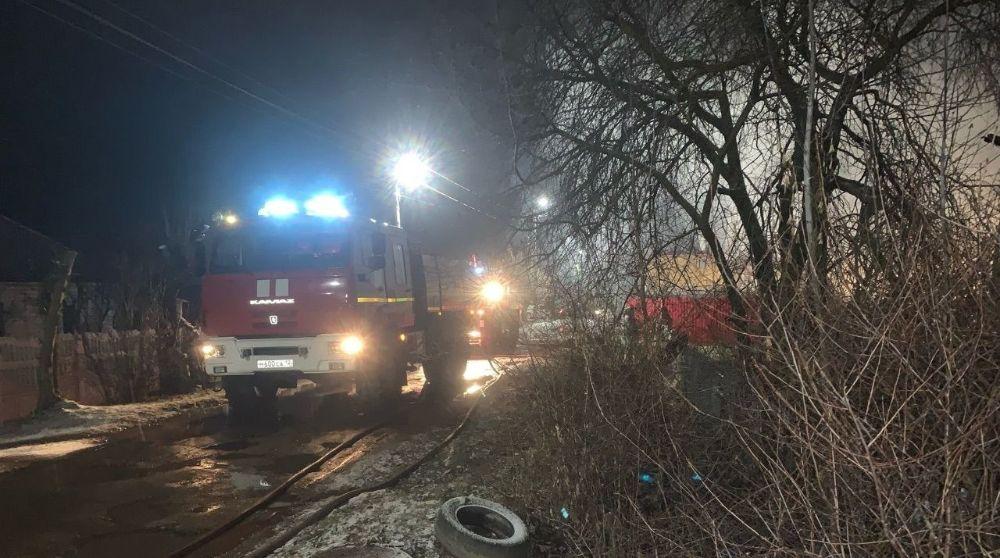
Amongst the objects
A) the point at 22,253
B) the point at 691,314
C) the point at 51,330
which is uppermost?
the point at 22,253

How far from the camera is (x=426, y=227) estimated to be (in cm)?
4072

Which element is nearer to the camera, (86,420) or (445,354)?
(86,420)

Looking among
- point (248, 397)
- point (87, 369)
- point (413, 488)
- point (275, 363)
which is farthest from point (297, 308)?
point (87, 369)

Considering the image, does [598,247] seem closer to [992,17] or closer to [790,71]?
[790,71]

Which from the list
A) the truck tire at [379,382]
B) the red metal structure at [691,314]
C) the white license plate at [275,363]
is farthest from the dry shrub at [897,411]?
the white license plate at [275,363]

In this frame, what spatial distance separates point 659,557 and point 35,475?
6768 mm

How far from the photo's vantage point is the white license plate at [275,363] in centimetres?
890

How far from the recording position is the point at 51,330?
9750mm

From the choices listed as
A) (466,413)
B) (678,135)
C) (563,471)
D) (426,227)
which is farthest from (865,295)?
(426,227)

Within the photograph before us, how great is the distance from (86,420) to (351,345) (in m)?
4.43

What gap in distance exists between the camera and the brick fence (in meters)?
9.23

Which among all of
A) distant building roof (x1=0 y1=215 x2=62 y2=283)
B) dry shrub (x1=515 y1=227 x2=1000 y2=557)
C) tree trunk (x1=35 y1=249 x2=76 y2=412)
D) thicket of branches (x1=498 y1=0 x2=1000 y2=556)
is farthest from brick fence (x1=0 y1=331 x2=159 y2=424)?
dry shrub (x1=515 y1=227 x2=1000 y2=557)

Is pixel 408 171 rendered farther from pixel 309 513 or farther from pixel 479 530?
pixel 479 530

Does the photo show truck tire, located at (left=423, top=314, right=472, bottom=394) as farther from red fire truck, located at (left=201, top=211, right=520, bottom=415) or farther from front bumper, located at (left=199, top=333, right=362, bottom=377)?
front bumper, located at (left=199, top=333, right=362, bottom=377)
